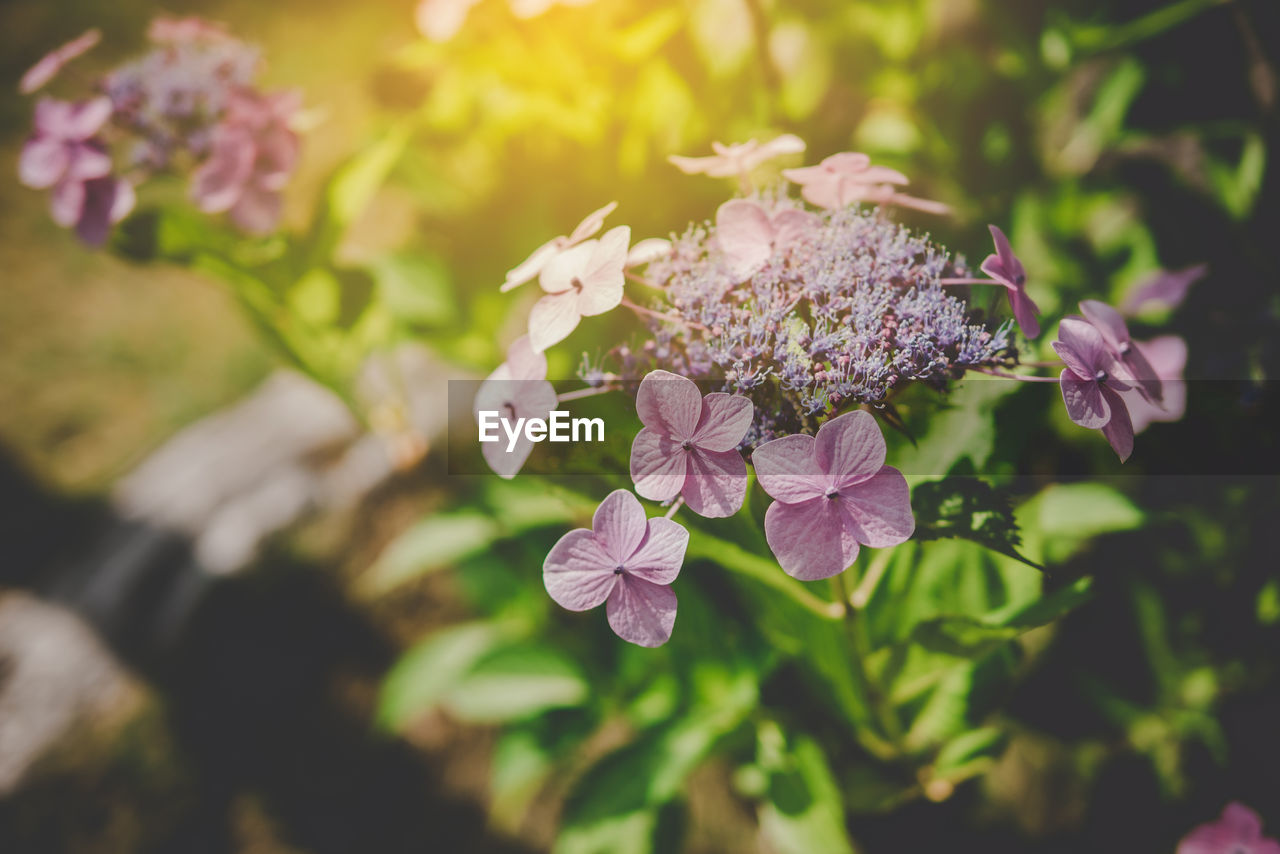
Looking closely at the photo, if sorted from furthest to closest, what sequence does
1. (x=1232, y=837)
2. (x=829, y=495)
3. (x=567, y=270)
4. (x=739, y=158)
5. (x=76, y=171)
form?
(x=76, y=171) → (x=1232, y=837) → (x=739, y=158) → (x=567, y=270) → (x=829, y=495)

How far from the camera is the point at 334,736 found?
185 cm

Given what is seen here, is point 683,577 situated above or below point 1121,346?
below

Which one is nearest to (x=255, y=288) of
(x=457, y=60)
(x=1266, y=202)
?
(x=457, y=60)

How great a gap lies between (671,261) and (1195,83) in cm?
134

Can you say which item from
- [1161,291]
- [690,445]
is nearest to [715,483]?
[690,445]

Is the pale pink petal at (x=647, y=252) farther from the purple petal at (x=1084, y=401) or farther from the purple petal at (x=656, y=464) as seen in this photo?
the purple petal at (x=1084, y=401)

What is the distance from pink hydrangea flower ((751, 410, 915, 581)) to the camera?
0.51 m

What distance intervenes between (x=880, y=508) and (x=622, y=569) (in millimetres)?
200

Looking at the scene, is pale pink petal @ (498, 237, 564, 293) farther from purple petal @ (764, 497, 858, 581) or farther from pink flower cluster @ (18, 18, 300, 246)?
pink flower cluster @ (18, 18, 300, 246)

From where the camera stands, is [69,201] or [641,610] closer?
[641,610]

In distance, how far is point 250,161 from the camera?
106 centimetres

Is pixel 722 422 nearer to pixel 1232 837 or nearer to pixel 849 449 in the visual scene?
pixel 849 449

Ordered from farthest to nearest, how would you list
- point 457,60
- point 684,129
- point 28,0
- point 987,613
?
1. point 28,0
2. point 457,60
3. point 684,129
4. point 987,613

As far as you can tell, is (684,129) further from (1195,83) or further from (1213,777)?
(1213,777)
